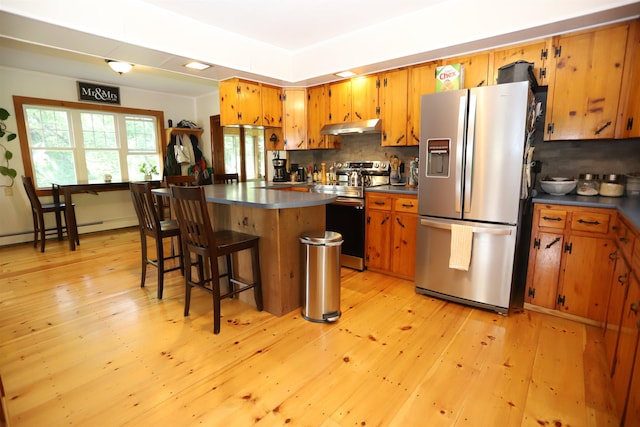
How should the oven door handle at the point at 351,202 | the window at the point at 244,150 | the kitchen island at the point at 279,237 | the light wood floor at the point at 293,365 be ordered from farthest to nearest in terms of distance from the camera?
the window at the point at 244,150 < the oven door handle at the point at 351,202 < the kitchen island at the point at 279,237 < the light wood floor at the point at 293,365

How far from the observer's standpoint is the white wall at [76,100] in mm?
4559

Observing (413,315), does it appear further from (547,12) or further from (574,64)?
(547,12)

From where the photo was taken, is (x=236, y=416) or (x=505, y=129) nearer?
(x=236, y=416)

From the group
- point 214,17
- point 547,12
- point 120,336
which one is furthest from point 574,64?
point 120,336

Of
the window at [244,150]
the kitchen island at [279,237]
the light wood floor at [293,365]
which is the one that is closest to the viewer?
the light wood floor at [293,365]

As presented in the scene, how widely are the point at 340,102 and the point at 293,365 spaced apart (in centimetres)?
319

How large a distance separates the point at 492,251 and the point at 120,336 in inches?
110

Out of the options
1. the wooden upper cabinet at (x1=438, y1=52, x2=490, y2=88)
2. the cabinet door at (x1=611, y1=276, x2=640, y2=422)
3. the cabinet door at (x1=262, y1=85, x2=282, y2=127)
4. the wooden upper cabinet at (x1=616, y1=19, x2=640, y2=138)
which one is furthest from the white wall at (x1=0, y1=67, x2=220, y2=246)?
the cabinet door at (x1=611, y1=276, x2=640, y2=422)

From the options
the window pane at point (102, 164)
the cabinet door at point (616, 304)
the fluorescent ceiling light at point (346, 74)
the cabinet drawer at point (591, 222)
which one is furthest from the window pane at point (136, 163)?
the cabinet door at point (616, 304)

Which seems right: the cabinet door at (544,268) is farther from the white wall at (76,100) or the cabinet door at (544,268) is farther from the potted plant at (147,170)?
the potted plant at (147,170)

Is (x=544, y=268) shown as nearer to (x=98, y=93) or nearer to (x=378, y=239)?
(x=378, y=239)

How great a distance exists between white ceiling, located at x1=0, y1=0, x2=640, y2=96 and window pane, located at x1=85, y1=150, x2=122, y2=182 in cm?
153

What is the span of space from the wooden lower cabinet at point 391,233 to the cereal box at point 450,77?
1023mm

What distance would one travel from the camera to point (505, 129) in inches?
92.0
